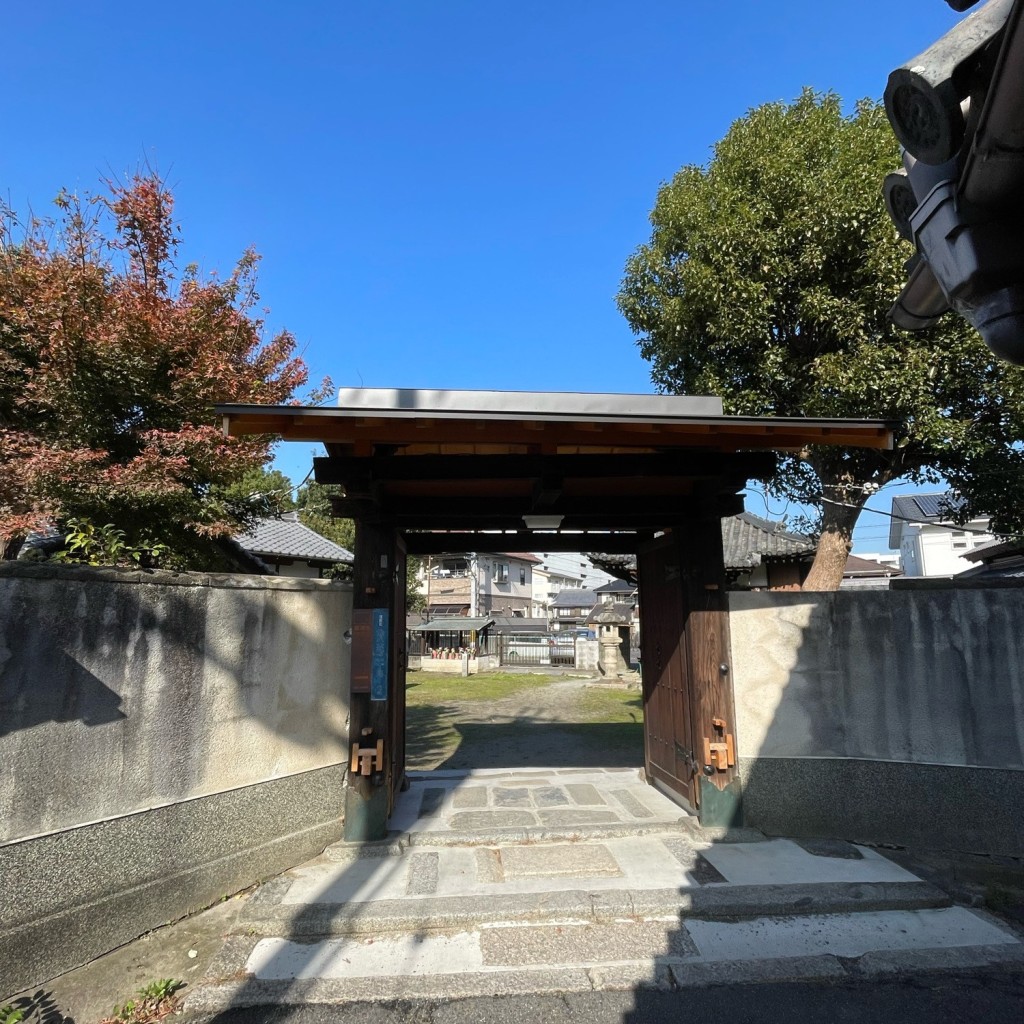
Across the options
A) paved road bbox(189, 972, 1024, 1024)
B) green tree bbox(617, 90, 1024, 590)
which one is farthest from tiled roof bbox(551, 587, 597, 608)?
paved road bbox(189, 972, 1024, 1024)

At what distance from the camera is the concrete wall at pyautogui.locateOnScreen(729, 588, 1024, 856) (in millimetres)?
5062

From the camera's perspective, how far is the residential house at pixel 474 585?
43281 millimetres

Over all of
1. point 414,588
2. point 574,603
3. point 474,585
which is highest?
point 474,585

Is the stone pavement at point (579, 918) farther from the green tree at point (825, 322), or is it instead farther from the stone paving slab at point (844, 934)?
the green tree at point (825, 322)

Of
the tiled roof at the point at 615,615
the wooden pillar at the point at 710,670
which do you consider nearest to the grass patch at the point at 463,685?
the tiled roof at the point at 615,615

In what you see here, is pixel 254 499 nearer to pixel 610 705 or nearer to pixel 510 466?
pixel 510 466

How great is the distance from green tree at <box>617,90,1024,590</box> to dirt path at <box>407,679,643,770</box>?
4528 millimetres

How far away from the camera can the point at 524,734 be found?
38.5 ft

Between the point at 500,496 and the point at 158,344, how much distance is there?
12.1 feet

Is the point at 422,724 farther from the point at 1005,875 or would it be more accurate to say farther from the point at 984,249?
the point at 984,249

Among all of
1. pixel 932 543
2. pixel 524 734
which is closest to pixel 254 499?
pixel 524 734

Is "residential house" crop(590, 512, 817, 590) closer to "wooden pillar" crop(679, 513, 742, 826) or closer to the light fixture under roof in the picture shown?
the light fixture under roof

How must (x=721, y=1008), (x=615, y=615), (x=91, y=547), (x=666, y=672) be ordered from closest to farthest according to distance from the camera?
(x=721, y=1008)
(x=91, y=547)
(x=666, y=672)
(x=615, y=615)

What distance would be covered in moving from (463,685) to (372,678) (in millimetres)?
17816
